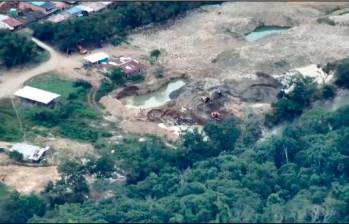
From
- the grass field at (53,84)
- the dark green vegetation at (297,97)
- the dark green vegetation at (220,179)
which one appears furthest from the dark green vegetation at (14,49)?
the dark green vegetation at (297,97)

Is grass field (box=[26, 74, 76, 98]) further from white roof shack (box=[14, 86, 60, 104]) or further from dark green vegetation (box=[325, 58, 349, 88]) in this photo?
dark green vegetation (box=[325, 58, 349, 88])

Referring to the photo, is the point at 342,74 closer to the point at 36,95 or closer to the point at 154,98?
the point at 154,98

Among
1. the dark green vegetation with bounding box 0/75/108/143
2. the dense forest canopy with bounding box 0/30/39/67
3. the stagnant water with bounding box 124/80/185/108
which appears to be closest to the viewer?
the dark green vegetation with bounding box 0/75/108/143

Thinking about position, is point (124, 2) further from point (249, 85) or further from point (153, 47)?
point (249, 85)

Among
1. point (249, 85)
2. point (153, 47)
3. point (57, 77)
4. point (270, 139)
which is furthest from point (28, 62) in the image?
point (270, 139)

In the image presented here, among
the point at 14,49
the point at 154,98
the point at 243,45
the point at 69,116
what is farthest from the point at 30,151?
the point at 243,45

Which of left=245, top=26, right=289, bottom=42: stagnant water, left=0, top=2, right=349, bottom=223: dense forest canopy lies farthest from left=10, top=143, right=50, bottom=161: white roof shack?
left=245, top=26, right=289, bottom=42: stagnant water

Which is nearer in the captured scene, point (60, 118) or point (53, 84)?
point (60, 118)
